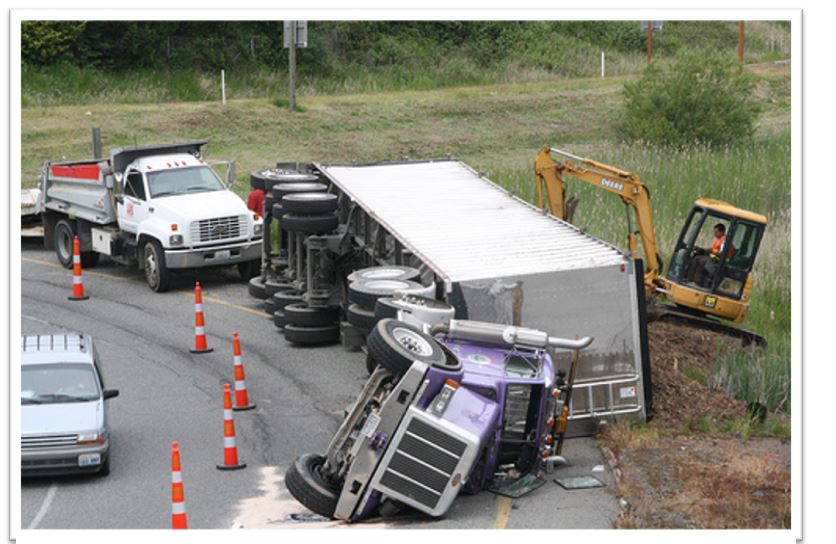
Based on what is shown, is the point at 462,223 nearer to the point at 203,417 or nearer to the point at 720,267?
the point at 720,267

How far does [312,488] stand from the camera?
45.8ft

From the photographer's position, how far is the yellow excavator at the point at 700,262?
22.1 m

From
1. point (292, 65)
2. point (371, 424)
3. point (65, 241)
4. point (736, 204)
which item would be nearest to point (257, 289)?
point (65, 241)

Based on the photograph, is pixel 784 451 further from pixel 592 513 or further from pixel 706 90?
pixel 706 90

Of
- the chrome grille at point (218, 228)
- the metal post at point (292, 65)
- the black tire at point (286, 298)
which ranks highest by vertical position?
the metal post at point (292, 65)

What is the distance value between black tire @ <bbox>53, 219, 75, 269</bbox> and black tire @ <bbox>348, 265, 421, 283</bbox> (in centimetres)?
1094

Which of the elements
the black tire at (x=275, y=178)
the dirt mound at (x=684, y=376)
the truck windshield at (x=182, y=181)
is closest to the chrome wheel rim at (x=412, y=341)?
the dirt mound at (x=684, y=376)

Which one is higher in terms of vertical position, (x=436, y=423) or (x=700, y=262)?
(x=700, y=262)

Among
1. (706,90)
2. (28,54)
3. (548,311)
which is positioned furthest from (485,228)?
(28,54)

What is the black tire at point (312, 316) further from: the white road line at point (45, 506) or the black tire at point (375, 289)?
the white road line at point (45, 506)

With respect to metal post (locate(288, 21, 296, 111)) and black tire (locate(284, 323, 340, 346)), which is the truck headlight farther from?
metal post (locate(288, 21, 296, 111))

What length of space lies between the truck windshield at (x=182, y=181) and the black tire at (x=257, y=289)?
288cm

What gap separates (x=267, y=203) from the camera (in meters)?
24.5

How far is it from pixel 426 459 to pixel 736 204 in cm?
1991
